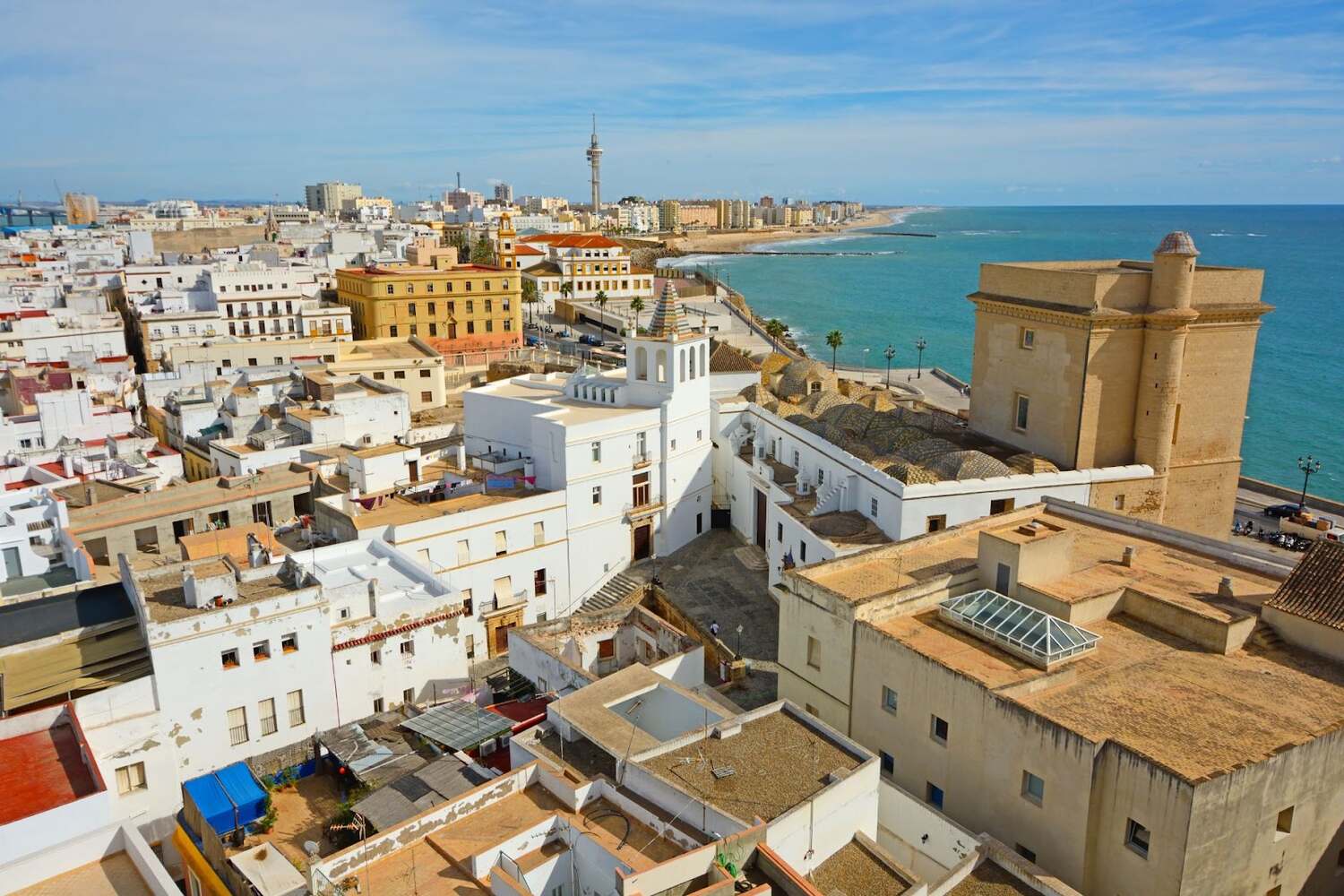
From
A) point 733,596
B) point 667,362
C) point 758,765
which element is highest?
point 667,362

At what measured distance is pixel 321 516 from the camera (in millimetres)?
29344

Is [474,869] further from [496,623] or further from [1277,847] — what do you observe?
[496,623]

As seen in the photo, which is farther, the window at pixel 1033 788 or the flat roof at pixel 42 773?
the window at pixel 1033 788

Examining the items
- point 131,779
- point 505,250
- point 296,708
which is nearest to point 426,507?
point 296,708

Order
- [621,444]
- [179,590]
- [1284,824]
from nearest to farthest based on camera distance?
[1284,824] → [179,590] → [621,444]

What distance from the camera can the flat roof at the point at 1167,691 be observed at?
1508cm

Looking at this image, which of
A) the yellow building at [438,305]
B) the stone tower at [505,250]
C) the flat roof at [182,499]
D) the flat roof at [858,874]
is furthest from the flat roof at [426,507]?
the stone tower at [505,250]

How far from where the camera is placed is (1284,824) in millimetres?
15367

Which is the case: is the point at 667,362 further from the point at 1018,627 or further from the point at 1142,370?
the point at 1018,627

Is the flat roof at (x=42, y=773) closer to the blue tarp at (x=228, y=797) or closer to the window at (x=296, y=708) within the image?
the blue tarp at (x=228, y=797)

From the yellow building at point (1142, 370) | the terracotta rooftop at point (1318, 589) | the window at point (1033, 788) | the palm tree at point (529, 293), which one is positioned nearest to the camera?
the window at point (1033, 788)

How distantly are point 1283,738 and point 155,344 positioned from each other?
57.6m

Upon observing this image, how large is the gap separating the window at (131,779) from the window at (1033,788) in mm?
16290

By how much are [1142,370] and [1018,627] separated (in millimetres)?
13512
